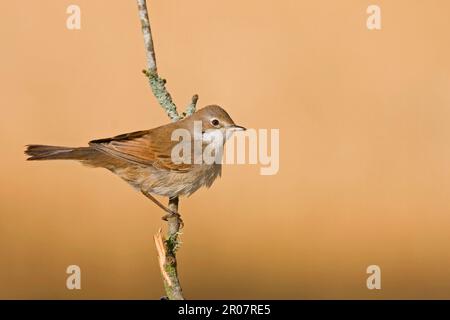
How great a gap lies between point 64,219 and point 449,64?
430cm

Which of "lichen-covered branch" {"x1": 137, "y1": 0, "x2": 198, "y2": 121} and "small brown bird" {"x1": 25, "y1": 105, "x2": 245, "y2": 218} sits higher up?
"lichen-covered branch" {"x1": 137, "y1": 0, "x2": 198, "y2": 121}

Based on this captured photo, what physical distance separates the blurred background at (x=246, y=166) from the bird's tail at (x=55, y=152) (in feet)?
7.55

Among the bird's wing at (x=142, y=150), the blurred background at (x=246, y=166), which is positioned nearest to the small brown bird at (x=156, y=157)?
the bird's wing at (x=142, y=150)

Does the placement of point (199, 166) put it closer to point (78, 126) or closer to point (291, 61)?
point (78, 126)

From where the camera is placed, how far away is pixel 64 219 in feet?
21.4

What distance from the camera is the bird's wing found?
3.71 m

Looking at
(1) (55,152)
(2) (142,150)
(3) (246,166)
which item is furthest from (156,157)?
(3) (246,166)

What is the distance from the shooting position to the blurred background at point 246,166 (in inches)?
250

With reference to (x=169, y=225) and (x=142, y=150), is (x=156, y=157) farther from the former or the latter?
(x=169, y=225)

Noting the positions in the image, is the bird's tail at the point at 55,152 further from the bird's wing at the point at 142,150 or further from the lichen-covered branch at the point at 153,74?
the lichen-covered branch at the point at 153,74

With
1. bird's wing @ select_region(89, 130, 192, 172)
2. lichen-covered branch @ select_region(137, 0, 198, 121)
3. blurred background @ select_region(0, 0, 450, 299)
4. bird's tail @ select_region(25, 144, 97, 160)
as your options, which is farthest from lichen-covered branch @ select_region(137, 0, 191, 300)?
blurred background @ select_region(0, 0, 450, 299)

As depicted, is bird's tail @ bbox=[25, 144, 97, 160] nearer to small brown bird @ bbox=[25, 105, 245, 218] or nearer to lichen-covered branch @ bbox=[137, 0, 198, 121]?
small brown bird @ bbox=[25, 105, 245, 218]

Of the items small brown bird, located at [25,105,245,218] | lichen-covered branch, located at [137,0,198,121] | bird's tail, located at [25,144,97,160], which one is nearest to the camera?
lichen-covered branch, located at [137,0,198,121]

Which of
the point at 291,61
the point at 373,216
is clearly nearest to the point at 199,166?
the point at 373,216
